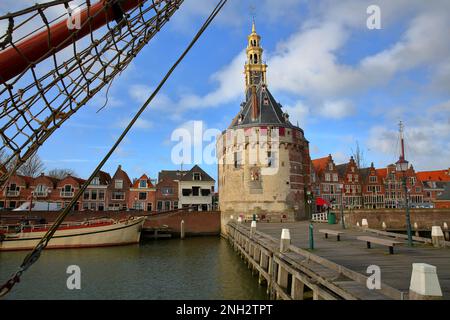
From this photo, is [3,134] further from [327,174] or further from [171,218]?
[327,174]

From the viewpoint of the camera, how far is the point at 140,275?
17516 millimetres

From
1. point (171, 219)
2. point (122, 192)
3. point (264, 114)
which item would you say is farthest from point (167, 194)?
point (264, 114)

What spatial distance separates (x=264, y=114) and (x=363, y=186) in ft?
80.9

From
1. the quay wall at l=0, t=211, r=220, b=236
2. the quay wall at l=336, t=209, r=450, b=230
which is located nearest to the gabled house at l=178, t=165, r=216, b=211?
the quay wall at l=0, t=211, r=220, b=236

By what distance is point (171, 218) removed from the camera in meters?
38.1

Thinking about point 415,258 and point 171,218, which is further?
point 171,218

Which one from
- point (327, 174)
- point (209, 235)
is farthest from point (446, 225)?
point (209, 235)

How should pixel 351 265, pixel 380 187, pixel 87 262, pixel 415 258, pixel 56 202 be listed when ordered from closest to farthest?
pixel 351 265 → pixel 415 258 → pixel 87 262 → pixel 56 202 → pixel 380 187

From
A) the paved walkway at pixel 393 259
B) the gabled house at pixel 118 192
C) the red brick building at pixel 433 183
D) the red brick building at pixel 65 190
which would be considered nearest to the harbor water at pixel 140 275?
the paved walkway at pixel 393 259

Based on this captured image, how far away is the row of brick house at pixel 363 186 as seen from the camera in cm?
4994

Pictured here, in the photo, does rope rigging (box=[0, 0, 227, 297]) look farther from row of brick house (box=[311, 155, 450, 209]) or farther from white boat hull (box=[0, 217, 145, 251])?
row of brick house (box=[311, 155, 450, 209])

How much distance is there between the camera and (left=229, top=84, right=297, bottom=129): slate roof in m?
39.8
